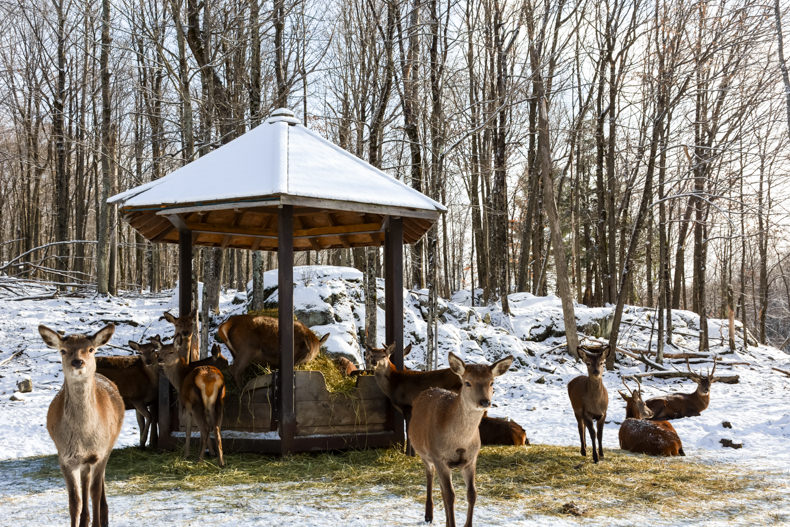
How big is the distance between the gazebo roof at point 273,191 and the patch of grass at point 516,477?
2.94 metres

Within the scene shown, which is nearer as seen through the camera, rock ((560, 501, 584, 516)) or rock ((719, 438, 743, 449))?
rock ((560, 501, 584, 516))

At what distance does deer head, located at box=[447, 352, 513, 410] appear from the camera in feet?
13.5

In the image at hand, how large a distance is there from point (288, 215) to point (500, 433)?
14.2 feet

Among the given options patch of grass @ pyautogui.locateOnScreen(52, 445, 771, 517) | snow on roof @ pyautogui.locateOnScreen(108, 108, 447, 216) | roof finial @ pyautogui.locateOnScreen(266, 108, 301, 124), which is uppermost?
roof finial @ pyautogui.locateOnScreen(266, 108, 301, 124)

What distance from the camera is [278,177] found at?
671 cm

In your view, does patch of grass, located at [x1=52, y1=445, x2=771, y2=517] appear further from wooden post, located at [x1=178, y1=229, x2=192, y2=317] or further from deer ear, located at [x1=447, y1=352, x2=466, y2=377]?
wooden post, located at [x1=178, y1=229, x2=192, y2=317]

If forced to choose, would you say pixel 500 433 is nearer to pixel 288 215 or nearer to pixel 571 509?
pixel 571 509

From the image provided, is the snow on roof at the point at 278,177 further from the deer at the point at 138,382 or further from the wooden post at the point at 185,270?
the deer at the point at 138,382

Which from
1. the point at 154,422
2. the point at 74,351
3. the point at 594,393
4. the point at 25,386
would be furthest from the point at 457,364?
the point at 25,386

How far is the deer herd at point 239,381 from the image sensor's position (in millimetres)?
4027

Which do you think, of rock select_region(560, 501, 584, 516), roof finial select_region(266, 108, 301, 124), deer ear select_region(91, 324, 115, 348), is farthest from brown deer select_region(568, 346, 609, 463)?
deer ear select_region(91, 324, 115, 348)

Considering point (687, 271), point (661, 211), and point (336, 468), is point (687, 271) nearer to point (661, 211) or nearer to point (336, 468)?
point (661, 211)

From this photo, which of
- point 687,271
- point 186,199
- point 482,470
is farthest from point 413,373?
point 687,271

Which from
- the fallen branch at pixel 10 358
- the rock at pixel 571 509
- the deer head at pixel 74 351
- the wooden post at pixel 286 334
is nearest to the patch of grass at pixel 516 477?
the rock at pixel 571 509
